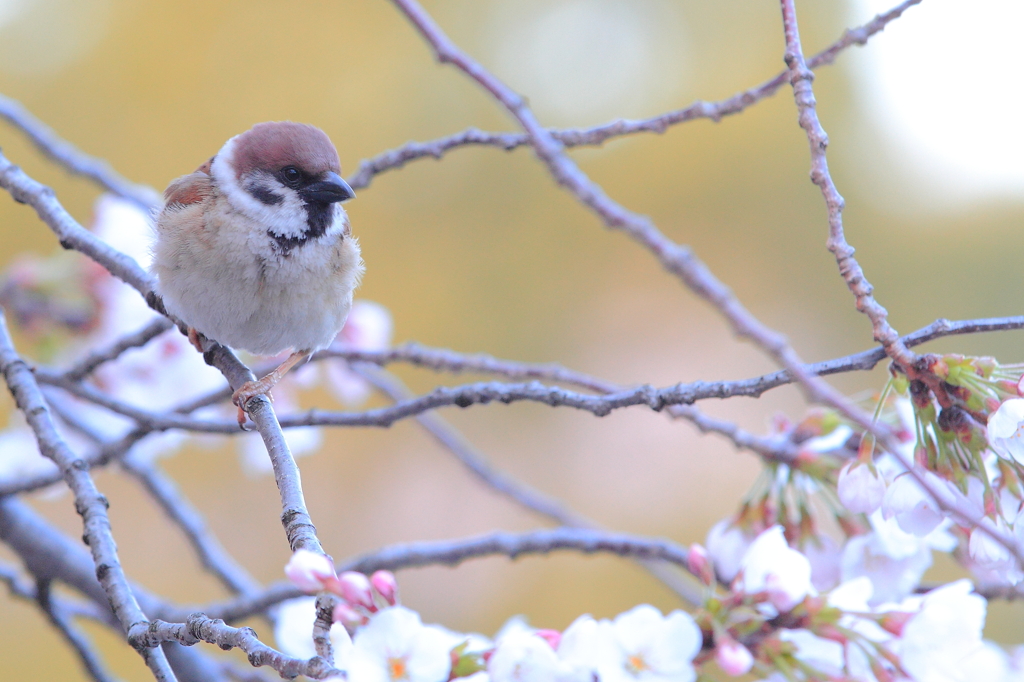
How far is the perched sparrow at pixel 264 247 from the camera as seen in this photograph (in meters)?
1.17

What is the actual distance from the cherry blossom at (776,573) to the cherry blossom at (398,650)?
28 cm

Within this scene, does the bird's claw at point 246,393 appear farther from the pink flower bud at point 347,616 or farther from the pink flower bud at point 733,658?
the pink flower bud at point 733,658

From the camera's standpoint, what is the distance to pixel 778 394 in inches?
181

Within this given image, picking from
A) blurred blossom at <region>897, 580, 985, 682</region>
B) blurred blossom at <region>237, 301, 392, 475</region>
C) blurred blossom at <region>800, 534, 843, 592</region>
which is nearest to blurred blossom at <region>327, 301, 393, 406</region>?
blurred blossom at <region>237, 301, 392, 475</region>

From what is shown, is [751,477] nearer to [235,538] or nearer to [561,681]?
[235,538]

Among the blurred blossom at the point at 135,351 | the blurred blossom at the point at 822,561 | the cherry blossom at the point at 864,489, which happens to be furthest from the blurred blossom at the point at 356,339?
the cherry blossom at the point at 864,489

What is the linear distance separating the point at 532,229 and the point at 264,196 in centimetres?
376

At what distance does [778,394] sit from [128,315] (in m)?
3.72

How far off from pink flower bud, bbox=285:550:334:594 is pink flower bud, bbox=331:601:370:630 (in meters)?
0.02

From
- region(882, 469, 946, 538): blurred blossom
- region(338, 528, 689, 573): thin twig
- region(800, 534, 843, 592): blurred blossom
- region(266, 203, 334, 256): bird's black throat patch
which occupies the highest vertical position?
region(266, 203, 334, 256): bird's black throat patch

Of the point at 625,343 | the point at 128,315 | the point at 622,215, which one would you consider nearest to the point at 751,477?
the point at 625,343

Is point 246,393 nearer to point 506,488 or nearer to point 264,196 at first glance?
point 264,196

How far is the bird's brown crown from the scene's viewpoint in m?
1.24

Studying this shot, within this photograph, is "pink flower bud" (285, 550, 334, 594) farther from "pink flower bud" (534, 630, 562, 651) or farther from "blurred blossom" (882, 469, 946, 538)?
"blurred blossom" (882, 469, 946, 538)
